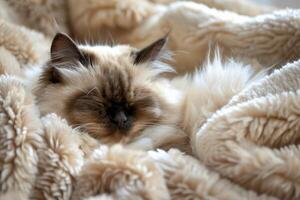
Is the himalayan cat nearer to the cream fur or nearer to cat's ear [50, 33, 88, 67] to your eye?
cat's ear [50, 33, 88, 67]

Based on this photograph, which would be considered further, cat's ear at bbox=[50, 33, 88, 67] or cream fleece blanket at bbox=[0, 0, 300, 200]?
cat's ear at bbox=[50, 33, 88, 67]

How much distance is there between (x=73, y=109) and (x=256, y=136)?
48 cm

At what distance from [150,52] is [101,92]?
195mm

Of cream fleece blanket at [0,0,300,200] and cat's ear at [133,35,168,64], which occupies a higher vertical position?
cat's ear at [133,35,168,64]

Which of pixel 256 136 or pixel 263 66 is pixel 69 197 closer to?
pixel 256 136

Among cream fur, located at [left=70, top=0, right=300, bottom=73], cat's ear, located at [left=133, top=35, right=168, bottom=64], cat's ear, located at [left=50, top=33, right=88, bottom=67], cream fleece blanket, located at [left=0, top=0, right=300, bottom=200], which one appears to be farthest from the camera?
cream fur, located at [left=70, top=0, right=300, bottom=73]

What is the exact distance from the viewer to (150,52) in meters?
1.27

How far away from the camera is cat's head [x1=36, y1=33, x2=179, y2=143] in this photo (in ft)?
3.80

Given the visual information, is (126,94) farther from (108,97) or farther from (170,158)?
(170,158)

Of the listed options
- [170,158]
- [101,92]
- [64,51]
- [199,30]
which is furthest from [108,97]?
[199,30]

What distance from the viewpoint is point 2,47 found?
4.65 feet

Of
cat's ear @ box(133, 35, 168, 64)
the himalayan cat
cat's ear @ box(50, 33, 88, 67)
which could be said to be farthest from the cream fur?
cat's ear @ box(50, 33, 88, 67)

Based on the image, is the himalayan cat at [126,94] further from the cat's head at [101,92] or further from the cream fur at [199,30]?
the cream fur at [199,30]

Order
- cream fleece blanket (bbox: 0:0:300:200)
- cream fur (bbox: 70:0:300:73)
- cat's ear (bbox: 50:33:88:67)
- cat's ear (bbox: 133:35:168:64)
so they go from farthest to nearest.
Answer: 1. cream fur (bbox: 70:0:300:73)
2. cat's ear (bbox: 133:35:168:64)
3. cat's ear (bbox: 50:33:88:67)
4. cream fleece blanket (bbox: 0:0:300:200)
